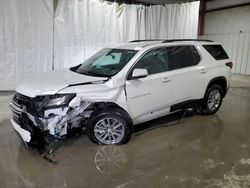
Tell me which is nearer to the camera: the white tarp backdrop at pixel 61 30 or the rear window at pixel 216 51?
the rear window at pixel 216 51

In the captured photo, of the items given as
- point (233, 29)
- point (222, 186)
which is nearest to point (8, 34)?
point (222, 186)

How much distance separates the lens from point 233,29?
11836 millimetres

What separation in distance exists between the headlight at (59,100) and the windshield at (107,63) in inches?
28.8

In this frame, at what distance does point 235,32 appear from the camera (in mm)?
11758

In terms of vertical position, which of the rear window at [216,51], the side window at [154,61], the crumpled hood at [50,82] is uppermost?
the rear window at [216,51]

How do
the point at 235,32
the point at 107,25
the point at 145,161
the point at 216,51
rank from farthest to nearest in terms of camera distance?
the point at 235,32
the point at 107,25
the point at 216,51
the point at 145,161

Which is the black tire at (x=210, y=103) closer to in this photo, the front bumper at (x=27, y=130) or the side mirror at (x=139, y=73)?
the side mirror at (x=139, y=73)

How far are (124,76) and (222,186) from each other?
192 cm

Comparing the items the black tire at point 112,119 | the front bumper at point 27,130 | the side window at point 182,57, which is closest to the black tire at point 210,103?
the side window at point 182,57

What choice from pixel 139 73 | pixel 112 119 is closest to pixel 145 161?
pixel 112 119

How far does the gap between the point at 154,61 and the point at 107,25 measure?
405cm

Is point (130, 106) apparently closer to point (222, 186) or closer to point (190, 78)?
point (190, 78)

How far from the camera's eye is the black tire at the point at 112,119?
3473 mm

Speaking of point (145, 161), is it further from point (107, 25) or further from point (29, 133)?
point (107, 25)
